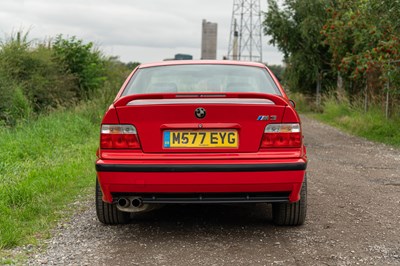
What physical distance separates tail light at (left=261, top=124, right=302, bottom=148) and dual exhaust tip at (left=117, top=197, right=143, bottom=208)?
3.47 ft

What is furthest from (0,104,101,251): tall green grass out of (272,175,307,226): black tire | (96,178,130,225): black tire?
(272,175,307,226): black tire

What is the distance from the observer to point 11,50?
17125 millimetres

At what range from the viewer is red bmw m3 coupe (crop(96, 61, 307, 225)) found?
13.6 feet

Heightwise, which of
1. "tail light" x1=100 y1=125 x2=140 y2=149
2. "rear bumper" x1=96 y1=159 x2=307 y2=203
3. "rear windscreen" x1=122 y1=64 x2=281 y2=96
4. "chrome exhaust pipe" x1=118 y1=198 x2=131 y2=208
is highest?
"rear windscreen" x1=122 y1=64 x2=281 y2=96

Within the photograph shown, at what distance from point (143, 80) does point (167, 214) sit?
4.44ft

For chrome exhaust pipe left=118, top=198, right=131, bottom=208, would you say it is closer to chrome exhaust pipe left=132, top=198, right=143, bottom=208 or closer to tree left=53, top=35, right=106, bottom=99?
chrome exhaust pipe left=132, top=198, right=143, bottom=208

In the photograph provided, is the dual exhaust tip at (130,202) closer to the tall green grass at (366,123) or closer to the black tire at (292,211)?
the black tire at (292,211)

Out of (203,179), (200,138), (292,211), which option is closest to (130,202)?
(203,179)

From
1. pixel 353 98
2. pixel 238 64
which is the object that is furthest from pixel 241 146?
pixel 353 98

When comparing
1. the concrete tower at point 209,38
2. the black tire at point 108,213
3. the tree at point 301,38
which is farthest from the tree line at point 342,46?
the concrete tower at point 209,38

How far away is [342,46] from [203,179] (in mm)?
14491

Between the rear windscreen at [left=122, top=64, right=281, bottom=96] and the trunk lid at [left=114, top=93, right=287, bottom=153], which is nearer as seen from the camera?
the trunk lid at [left=114, top=93, right=287, bottom=153]

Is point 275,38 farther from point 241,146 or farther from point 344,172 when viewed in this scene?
point 241,146

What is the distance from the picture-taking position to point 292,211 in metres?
4.77
